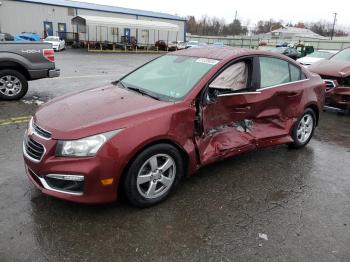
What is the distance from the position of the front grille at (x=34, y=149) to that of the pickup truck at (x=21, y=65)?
5.11 metres

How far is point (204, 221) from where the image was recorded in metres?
3.27

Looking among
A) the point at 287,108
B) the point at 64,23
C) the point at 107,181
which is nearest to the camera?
the point at 107,181

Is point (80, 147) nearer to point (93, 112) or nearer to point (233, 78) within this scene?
point (93, 112)

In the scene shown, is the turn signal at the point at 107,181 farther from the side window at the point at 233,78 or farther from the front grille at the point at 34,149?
the side window at the point at 233,78

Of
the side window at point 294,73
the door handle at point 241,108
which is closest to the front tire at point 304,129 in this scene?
the side window at point 294,73

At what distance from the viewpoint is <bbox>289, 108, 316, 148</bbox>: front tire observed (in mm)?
5156

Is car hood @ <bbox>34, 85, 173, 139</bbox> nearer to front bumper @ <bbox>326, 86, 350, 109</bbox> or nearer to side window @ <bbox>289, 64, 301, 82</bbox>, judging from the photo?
side window @ <bbox>289, 64, 301, 82</bbox>

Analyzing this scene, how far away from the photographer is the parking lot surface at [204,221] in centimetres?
283

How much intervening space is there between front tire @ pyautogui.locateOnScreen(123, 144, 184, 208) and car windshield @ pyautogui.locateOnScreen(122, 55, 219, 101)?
0.66m

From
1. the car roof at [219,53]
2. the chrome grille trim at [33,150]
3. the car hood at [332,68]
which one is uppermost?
the car roof at [219,53]

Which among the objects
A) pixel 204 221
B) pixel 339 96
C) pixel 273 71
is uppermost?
pixel 273 71

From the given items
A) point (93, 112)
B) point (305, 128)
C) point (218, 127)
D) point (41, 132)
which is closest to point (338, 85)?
point (305, 128)

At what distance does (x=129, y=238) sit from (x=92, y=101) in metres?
1.56

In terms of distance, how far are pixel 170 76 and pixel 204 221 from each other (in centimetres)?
185
